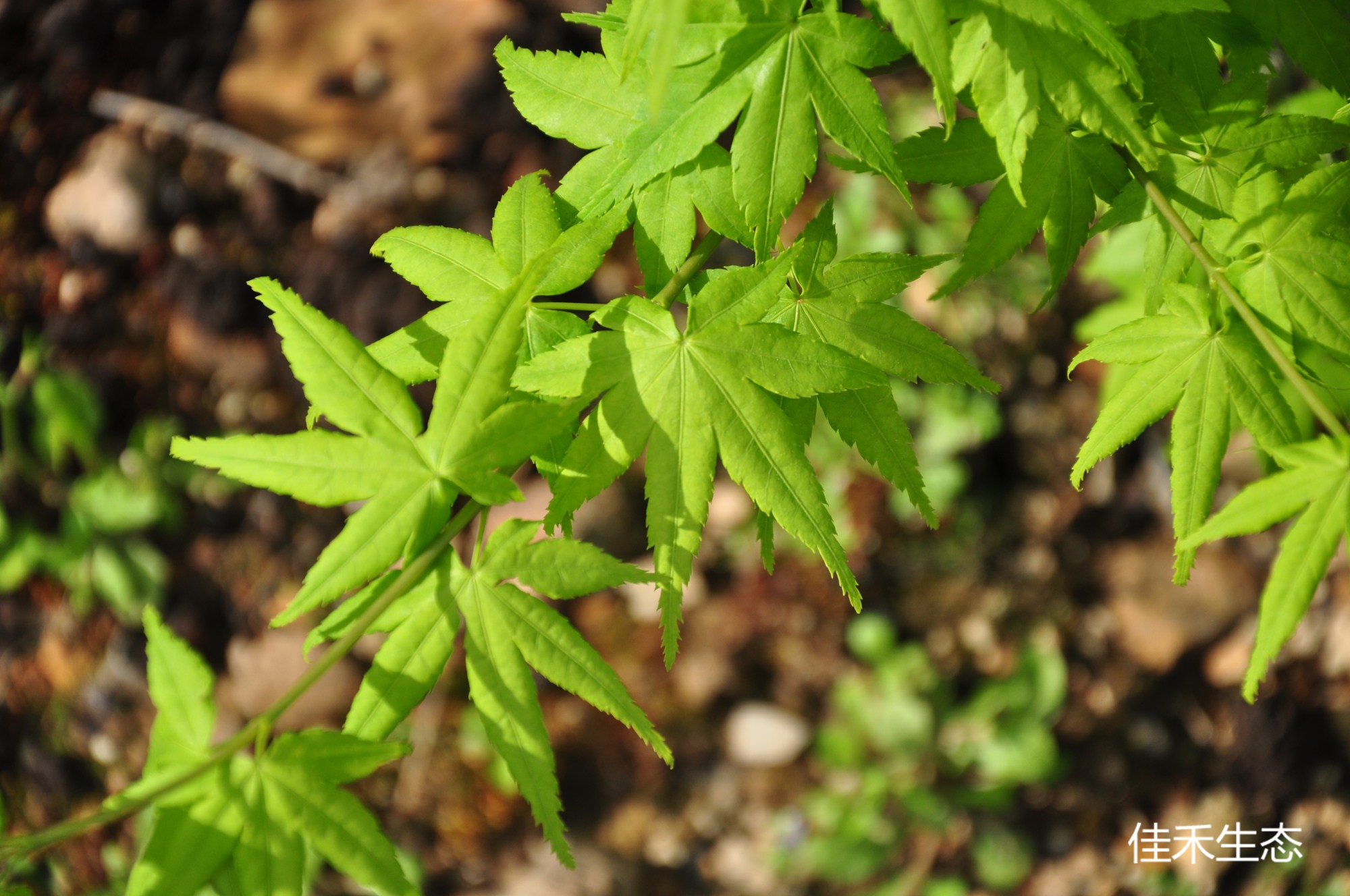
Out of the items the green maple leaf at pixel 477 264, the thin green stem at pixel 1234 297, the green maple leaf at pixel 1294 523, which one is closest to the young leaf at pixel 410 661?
the green maple leaf at pixel 477 264

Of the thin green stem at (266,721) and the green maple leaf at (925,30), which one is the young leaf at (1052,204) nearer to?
the green maple leaf at (925,30)

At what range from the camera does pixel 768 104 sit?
98cm

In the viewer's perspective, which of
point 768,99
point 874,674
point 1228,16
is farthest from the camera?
point 874,674

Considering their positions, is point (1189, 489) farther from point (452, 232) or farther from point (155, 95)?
point (155, 95)

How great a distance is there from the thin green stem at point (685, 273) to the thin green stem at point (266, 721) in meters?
0.32

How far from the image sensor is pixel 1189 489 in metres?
1.08

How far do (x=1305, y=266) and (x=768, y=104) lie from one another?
0.64 m

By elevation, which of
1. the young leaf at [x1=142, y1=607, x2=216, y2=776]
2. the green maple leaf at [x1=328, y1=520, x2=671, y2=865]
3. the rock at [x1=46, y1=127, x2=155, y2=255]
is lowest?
the rock at [x1=46, y1=127, x2=155, y2=255]

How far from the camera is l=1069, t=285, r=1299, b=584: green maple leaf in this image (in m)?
1.06

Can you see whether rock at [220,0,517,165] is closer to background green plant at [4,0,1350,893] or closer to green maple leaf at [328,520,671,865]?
background green plant at [4,0,1350,893]

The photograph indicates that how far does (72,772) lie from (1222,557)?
353cm

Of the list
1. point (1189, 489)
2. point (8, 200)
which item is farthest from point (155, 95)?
point (1189, 489)

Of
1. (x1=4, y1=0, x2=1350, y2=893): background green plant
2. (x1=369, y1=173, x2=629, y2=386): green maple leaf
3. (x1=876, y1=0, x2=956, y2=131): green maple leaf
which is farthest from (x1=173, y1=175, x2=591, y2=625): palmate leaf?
(x1=876, y1=0, x2=956, y2=131): green maple leaf

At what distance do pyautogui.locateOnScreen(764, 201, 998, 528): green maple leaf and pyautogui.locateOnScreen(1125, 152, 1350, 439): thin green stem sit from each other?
0.28 m
